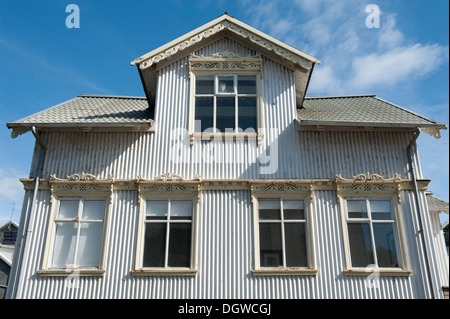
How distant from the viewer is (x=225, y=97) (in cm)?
1255

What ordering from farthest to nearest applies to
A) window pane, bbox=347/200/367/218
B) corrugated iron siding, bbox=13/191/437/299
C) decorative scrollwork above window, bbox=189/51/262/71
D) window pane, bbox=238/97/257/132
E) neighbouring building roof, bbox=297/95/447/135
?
decorative scrollwork above window, bbox=189/51/262/71 → window pane, bbox=238/97/257/132 → neighbouring building roof, bbox=297/95/447/135 → window pane, bbox=347/200/367/218 → corrugated iron siding, bbox=13/191/437/299

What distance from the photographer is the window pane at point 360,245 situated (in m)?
10.6

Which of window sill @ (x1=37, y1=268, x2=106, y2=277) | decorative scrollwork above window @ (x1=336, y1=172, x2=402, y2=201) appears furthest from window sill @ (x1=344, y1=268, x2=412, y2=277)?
window sill @ (x1=37, y1=268, x2=106, y2=277)

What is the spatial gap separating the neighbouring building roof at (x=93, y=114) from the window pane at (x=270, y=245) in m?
4.59

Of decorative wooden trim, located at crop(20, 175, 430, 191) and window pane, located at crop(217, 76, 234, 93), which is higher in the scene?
window pane, located at crop(217, 76, 234, 93)

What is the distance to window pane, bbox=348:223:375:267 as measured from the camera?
10594mm

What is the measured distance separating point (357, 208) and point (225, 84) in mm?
5557

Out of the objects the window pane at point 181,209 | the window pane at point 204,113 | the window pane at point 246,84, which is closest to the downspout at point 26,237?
the window pane at point 181,209

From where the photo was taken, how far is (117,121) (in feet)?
38.8

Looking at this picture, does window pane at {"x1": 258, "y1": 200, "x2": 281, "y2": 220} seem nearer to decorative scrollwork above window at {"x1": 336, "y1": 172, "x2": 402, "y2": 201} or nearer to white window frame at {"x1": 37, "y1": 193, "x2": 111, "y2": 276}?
decorative scrollwork above window at {"x1": 336, "y1": 172, "x2": 402, "y2": 201}

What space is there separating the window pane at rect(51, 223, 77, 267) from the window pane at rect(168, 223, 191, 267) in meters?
2.69
